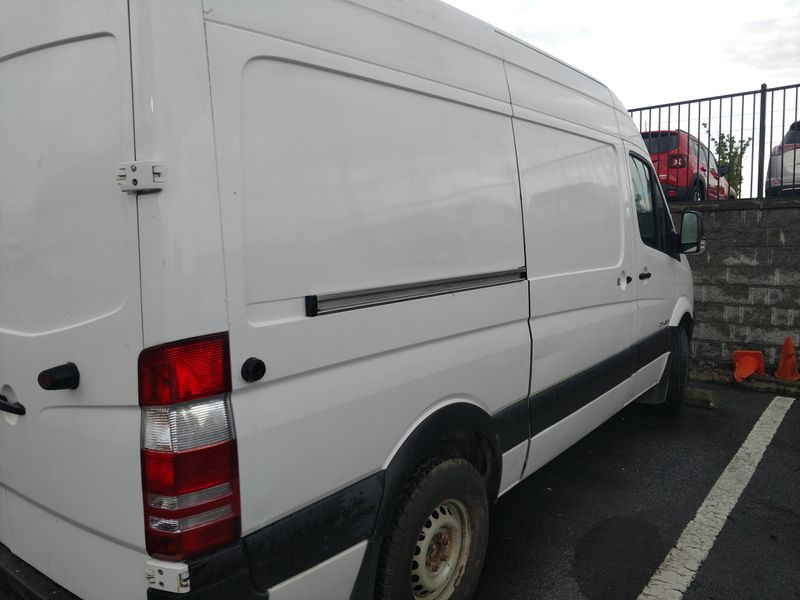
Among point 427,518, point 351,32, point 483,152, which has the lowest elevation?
point 427,518

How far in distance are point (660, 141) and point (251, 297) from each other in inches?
298

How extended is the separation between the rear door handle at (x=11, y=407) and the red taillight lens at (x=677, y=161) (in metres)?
8.21

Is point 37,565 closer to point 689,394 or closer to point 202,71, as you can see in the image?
point 202,71

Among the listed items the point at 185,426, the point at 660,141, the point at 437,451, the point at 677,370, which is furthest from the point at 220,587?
the point at 660,141

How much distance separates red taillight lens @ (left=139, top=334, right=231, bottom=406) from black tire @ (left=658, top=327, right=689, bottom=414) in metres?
4.11

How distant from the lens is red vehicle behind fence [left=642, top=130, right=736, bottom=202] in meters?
7.90

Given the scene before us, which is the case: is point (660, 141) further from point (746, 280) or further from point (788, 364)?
point (788, 364)

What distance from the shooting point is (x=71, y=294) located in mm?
1687

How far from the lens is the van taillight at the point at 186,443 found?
1503mm

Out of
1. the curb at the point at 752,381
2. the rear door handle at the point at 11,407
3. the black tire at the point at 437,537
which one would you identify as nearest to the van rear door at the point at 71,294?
the rear door handle at the point at 11,407

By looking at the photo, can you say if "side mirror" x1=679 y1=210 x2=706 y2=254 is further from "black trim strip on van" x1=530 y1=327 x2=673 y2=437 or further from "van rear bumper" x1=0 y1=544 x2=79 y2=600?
"van rear bumper" x1=0 y1=544 x2=79 y2=600

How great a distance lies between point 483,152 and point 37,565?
210cm

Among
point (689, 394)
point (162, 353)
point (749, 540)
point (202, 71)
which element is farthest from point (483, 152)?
point (689, 394)

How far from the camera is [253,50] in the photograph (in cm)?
162
